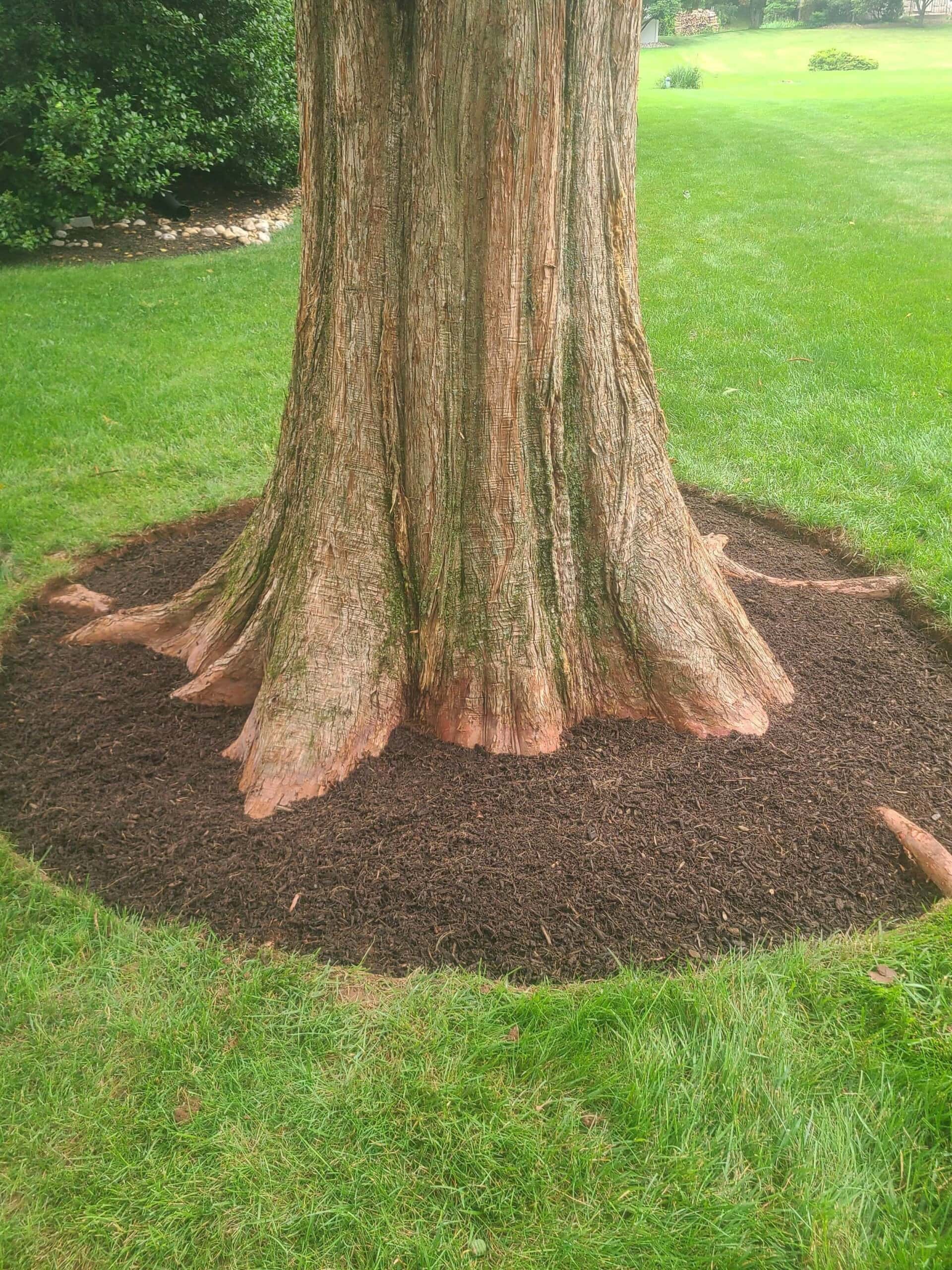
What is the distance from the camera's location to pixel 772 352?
26.6ft

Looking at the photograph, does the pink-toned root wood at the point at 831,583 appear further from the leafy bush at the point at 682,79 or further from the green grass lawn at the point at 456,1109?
→ the leafy bush at the point at 682,79

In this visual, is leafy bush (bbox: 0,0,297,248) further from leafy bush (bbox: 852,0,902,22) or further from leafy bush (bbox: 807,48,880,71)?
leafy bush (bbox: 852,0,902,22)

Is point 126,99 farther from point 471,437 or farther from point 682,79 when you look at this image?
point 682,79

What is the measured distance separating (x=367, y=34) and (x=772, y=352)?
20.0ft

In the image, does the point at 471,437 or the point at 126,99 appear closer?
the point at 471,437

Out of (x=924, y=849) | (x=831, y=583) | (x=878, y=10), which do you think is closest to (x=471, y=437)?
(x=924, y=849)

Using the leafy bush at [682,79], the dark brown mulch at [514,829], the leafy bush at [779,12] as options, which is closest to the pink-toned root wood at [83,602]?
the dark brown mulch at [514,829]

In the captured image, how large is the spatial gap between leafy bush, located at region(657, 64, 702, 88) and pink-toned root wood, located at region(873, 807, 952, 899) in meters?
36.5

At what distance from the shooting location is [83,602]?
4445 millimetres

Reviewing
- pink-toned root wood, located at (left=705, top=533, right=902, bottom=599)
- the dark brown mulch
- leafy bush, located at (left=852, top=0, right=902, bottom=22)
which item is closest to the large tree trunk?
the dark brown mulch

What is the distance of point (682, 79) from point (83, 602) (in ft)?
120

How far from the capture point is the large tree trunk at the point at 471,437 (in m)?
2.73

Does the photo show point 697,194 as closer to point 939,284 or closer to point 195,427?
point 939,284

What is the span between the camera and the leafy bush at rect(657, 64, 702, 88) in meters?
33.6
